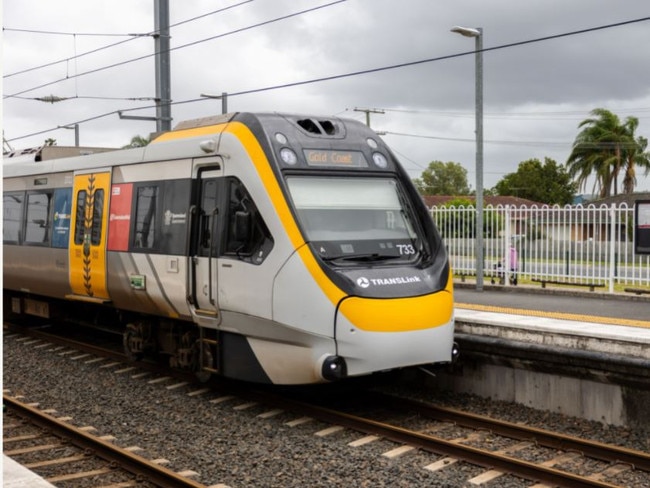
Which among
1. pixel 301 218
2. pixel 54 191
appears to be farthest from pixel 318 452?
pixel 54 191

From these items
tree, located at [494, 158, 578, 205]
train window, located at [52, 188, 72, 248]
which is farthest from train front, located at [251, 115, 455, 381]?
tree, located at [494, 158, 578, 205]

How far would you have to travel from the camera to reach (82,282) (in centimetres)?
1248

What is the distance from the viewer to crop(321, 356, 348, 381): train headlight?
8117 mm

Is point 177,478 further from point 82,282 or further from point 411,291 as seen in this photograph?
point 82,282

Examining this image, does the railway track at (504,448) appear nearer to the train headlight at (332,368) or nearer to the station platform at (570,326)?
the train headlight at (332,368)

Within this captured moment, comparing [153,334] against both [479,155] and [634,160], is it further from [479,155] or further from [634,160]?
[634,160]

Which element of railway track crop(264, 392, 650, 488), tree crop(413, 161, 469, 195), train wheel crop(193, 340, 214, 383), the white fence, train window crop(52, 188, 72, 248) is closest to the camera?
railway track crop(264, 392, 650, 488)

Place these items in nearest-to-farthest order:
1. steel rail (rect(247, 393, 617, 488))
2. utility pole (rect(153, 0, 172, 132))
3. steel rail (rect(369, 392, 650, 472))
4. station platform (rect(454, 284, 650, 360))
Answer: steel rail (rect(247, 393, 617, 488))
steel rail (rect(369, 392, 650, 472))
station platform (rect(454, 284, 650, 360))
utility pole (rect(153, 0, 172, 132))

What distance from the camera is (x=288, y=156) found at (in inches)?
352

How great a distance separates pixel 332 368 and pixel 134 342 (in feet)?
14.9

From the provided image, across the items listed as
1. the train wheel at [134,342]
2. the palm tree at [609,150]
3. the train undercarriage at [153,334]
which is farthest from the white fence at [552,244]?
the palm tree at [609,150]

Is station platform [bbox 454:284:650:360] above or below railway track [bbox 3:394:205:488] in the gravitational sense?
above

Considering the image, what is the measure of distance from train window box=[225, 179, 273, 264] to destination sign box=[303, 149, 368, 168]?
2.72 ft

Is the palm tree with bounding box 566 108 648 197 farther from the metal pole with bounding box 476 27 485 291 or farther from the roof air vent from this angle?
the roof air vent
